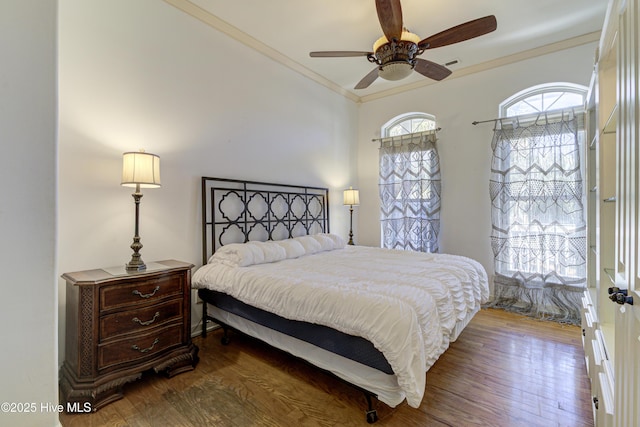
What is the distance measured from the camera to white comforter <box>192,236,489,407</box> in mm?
1493

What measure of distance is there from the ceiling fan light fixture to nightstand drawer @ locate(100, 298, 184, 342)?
244cm

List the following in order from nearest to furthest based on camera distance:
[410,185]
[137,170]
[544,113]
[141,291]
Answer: [141,291] < [137,170] < [544,113] < [410,185]

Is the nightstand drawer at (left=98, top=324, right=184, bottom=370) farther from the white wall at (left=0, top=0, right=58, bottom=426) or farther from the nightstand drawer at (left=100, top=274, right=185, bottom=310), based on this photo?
the white wall at (left=0, top=0, right=58, bottom=426)

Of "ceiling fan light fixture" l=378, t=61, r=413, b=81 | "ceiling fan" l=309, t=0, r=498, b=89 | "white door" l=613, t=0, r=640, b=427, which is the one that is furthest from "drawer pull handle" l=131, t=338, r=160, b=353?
"ceiling fan light fixture" l=378, t=61, r=413, b=81

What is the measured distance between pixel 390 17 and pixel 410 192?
2622mm

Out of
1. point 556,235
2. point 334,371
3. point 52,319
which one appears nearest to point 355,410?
point 334,371

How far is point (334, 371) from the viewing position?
1790mm

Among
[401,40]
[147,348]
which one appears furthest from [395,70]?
[147,348]

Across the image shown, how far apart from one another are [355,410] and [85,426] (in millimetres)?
1533

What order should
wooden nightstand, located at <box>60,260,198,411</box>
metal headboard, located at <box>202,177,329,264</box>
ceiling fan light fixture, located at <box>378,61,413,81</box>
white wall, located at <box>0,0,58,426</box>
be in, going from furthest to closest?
metal headboard, located at <box>202,177,329,264</box> → ceiling fan light fixture, located at <box>378,61,413,81</box> → wooden nightstand, located at <box>60,260,198,411</box> → white wall, located at <box>0,0,58,426</box>

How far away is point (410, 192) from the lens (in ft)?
13.8

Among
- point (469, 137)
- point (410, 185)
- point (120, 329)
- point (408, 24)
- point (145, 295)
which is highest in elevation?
point (408, 24)

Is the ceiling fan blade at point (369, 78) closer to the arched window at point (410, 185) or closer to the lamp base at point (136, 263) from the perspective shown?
the arched window at point (410, 185)

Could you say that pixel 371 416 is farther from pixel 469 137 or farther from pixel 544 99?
pixel 544 99
